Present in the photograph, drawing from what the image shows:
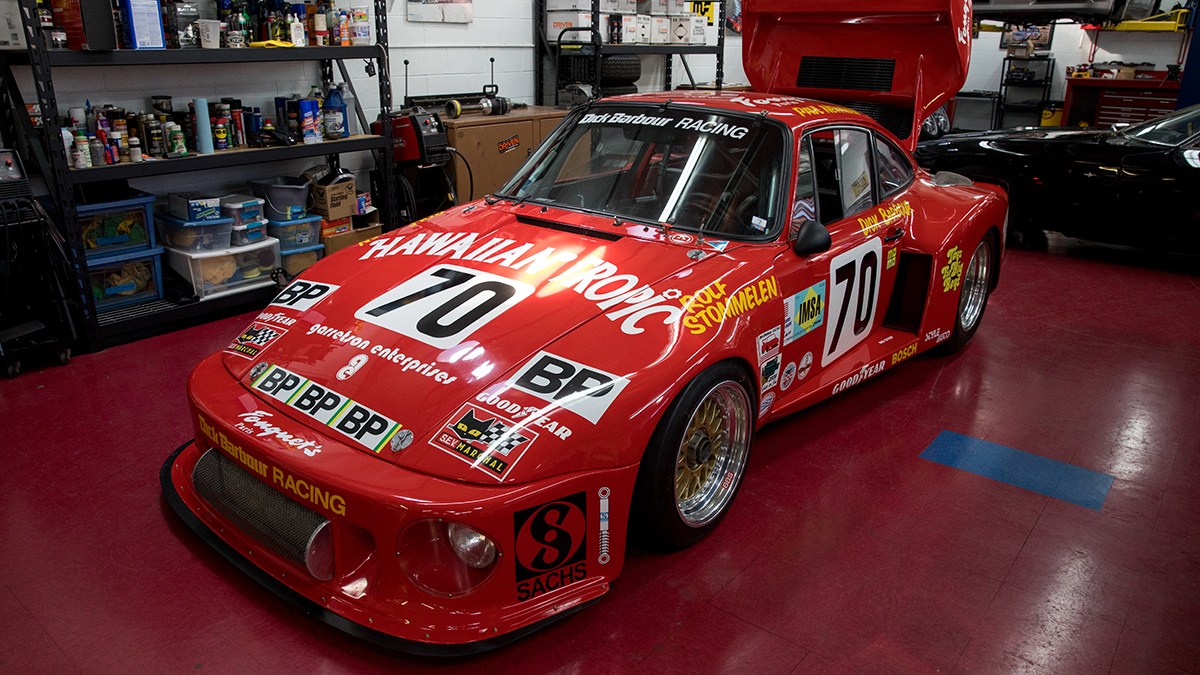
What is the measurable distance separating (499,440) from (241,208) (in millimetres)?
3531

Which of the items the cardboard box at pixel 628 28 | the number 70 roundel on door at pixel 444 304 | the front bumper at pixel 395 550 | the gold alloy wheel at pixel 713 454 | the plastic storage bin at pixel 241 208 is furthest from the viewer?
the cardboard box at pixel 628 28

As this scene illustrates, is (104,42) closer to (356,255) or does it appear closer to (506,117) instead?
(356,255)

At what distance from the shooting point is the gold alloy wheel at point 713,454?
279 cm

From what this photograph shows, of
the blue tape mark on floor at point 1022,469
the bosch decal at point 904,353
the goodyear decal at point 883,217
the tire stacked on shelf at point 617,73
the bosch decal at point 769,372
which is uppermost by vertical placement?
the tire stacked on shelf at point 617,73

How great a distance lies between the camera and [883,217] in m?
3.82

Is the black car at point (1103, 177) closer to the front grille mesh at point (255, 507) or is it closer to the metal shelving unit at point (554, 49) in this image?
the metal shelving unit at point (554, 49)

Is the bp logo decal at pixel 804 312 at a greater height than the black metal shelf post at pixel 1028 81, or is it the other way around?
the black metal shelf post at pixel 1028 81

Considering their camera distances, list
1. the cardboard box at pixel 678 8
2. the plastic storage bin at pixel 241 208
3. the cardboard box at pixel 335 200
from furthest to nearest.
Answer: the cardboard box at pixel 678 8
the cardboard box at pixel 335 200
the plastic storage bin at pixel 241 208

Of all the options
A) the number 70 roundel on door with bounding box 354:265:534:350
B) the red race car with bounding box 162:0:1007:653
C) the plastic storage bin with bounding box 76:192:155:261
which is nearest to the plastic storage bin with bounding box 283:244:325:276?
the plastic storage bin with bounding box 76:192:155:261

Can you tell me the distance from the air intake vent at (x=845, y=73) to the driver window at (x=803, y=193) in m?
1.74

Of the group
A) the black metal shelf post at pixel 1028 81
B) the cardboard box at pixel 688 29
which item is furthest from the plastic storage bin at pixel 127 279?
the black metal shelf post at pixel 1028 81

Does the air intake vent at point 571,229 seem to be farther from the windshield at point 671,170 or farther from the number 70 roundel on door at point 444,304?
the number 70 roundel on door at point 444,304

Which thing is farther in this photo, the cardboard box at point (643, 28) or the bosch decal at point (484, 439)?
the cardboard box at point (643, 28)

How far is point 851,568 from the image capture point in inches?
110
